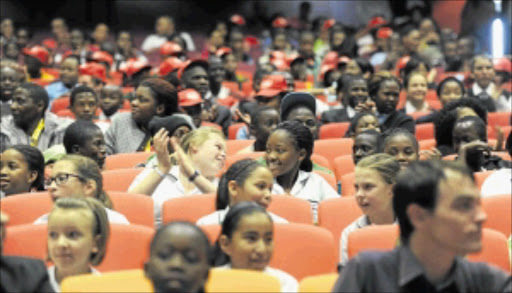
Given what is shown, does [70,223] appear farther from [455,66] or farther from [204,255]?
[455,66]

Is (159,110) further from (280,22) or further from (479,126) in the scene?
(280,22)

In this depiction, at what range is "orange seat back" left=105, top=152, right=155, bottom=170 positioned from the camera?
5.95 m

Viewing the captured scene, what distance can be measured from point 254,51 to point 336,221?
1022cm

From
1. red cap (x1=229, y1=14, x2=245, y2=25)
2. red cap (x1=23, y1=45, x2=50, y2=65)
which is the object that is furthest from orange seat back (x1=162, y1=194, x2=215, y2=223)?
red cap (x1=229, y1=14, x2=245, y2=25)

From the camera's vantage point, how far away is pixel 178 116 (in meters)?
6.14

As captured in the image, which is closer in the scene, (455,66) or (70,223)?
(70,223)

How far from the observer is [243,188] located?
425 centimetres

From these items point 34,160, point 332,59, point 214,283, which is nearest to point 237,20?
point 332,59

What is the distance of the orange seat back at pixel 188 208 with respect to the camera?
174 inches

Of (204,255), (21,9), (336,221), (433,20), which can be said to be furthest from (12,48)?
(204,255)

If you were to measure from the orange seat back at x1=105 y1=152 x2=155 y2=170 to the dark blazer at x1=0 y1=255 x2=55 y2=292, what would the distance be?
3.10m

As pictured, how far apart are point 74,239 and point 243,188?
1047 millimetres

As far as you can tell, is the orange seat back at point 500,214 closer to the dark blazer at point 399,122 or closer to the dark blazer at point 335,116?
the dark blazer at point 399,122

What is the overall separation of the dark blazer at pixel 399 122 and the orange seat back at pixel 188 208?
2785mm
